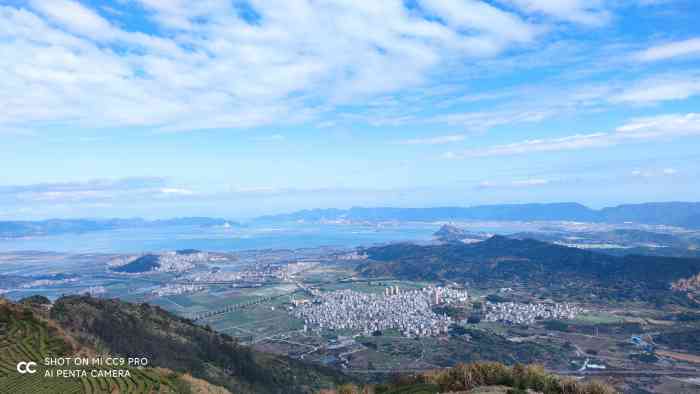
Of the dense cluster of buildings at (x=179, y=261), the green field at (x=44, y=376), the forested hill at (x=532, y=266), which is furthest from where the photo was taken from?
the dense cluster of buildings at (x=179, y=261)

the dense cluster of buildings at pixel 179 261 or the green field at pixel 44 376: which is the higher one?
the green field at pixel 44 376

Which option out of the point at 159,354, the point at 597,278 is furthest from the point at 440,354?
the point at 597,278

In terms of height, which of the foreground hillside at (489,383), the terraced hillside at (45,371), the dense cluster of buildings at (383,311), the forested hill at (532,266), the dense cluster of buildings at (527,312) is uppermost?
the foreground hillside at (489,383)

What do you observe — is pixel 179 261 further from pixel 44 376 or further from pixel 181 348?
pixel 44 376

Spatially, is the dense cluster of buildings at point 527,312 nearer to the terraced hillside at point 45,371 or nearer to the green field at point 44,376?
the terraced hillside at point 45,371

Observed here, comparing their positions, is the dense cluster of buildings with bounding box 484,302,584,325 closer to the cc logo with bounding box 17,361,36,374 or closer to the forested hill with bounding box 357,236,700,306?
the forested hill with bounding box 357,236,700,306

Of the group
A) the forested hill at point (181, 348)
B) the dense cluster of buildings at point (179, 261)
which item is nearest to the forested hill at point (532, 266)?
the dense cluster of buildings at point (179, 261)

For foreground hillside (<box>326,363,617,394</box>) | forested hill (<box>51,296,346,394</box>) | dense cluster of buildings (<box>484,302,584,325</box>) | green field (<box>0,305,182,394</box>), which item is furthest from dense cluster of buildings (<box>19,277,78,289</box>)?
foreground hillside (<box>326,363,617,394</box>)
